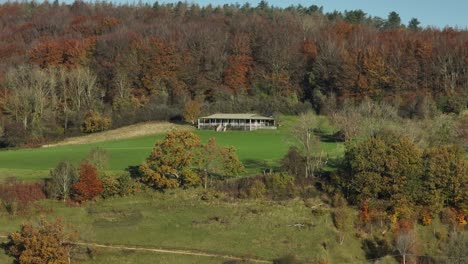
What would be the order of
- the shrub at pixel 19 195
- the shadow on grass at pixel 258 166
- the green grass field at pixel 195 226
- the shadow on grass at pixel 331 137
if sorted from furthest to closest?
the shadow on grass at pixel 331 137 < the shadow on grass at pixel 258 166 < the shrub at pixel 19 195 < the green grass field at pixel 195 226

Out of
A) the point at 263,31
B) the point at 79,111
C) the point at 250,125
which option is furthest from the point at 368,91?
the point at 79,111

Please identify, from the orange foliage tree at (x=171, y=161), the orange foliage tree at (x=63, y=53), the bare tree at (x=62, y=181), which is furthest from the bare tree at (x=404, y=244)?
the orange foliage tree at (x=63, y=53)

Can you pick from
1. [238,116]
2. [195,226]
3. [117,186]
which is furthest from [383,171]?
[238,116]

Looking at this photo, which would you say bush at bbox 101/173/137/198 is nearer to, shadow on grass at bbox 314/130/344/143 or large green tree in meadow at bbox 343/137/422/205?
large green tree in meadow at bbox 343/137/422/205

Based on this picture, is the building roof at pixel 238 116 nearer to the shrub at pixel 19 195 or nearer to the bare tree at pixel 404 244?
the shrub at pixel 19 195

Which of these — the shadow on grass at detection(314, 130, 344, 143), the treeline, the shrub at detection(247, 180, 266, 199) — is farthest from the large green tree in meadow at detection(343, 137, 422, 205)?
the treeline

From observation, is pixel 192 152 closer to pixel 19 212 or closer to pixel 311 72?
pixel 19 212

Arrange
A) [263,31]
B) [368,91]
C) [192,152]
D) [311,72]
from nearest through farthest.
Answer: [192,152]
[368,91]
[311,72]
[263,31]
